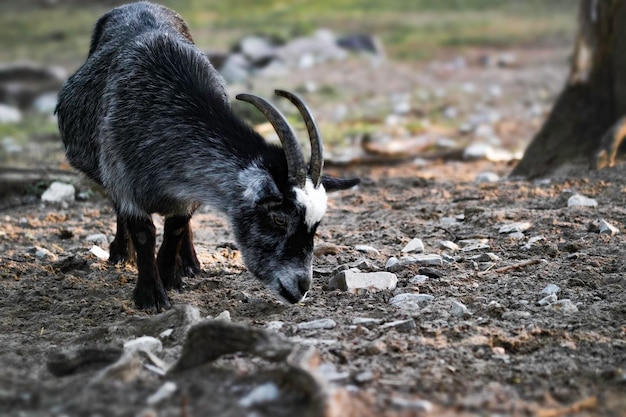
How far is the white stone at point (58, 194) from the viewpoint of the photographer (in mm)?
9031

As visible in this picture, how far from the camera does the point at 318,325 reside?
17.9ft

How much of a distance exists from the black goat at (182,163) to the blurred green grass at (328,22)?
11031mm

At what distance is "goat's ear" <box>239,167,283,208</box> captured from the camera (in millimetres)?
5859

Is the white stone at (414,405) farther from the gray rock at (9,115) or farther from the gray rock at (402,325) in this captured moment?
the gray rock at (9,115)

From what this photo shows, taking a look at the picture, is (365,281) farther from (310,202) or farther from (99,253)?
(99,253)

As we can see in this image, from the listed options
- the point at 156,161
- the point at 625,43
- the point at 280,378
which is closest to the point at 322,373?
the point at 280,378

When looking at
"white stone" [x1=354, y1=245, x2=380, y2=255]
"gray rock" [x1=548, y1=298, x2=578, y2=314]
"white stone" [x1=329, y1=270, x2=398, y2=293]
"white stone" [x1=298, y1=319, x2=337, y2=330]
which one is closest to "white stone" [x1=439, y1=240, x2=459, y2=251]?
"white stone" [x1=354, y1=245, x2=380, y2=255]

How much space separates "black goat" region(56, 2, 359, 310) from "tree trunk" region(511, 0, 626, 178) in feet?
12.6

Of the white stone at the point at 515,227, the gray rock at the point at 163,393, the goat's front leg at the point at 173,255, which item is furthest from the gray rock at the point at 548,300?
the goat's front leg at the point at 173,255

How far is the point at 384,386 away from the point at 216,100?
111 inches

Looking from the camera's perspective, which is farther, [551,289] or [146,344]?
[551,289]

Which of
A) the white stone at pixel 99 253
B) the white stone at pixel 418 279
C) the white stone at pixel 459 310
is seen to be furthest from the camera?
the white stone at pixel 99 253

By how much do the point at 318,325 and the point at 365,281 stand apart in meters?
0.82

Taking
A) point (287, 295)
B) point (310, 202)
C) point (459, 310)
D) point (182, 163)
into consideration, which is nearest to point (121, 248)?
point (182, 163)
